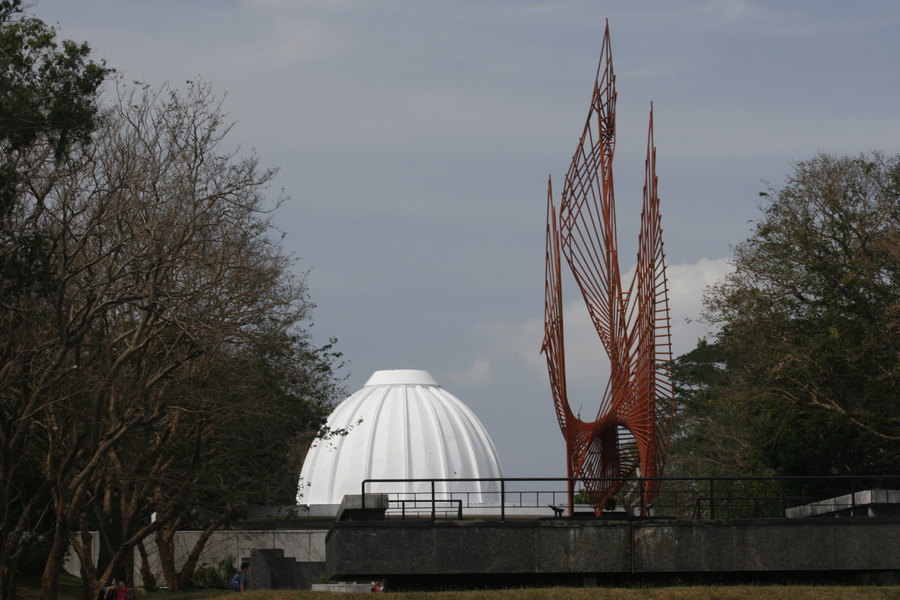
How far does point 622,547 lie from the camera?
16.2 m

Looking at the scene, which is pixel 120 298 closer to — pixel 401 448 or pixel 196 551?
pixel 196 551

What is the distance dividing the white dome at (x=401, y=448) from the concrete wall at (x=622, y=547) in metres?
40.9

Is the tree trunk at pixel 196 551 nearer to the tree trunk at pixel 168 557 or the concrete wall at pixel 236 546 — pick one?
the tree trunk at pixel 168 557

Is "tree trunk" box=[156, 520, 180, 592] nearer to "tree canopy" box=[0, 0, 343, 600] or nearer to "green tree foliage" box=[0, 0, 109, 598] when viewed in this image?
"tree canopy" box=[0, 0, 343, 600]

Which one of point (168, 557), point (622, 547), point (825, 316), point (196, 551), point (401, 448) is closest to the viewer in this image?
point (622, 547)

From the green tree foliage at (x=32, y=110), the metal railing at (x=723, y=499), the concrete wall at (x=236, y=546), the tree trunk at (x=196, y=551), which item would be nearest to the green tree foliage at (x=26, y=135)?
the green tree foliage at (x=32, y=110)

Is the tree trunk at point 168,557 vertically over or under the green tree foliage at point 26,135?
under

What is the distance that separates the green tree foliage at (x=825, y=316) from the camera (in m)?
24.9

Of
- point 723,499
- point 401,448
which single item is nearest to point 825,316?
point 723,499

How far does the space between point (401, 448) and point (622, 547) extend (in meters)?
44.2

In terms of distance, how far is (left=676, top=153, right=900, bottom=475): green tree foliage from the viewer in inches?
982

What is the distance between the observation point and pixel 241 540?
39.4m

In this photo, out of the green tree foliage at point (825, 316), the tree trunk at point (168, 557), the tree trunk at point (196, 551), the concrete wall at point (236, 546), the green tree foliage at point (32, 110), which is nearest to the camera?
the green tree foliage at point (32, 110)

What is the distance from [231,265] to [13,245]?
4.61 m
